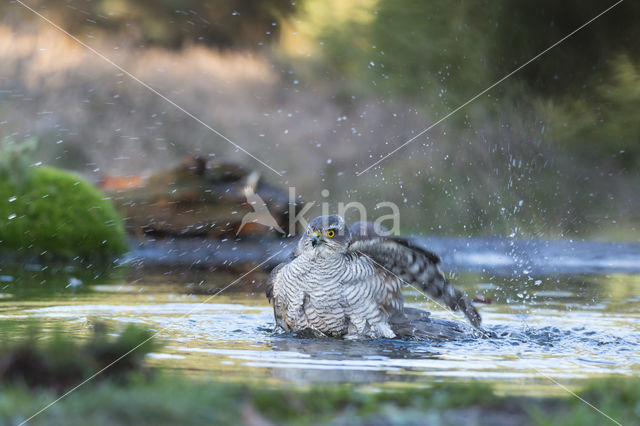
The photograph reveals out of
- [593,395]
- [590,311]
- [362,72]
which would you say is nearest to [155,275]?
[590,311]

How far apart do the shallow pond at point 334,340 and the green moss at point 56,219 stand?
2075 millimetres

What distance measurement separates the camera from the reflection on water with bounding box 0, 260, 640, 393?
11.8 ft

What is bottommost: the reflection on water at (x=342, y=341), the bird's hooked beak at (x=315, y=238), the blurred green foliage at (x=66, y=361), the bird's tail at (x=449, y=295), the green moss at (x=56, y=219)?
the blurred green foliage at (x=66, y=361)

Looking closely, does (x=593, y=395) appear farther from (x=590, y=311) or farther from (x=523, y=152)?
(x=523, y=152)

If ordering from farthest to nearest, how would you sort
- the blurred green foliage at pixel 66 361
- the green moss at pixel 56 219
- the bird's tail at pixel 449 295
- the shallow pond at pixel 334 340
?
the green moss at pixel 56 219, the bird's tail at pixel 449 295, the shallow pond at pixel 334 340, the blurred green foliage at pixel 66 361

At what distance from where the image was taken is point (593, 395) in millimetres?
2926

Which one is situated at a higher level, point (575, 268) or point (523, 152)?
point (523, 152)

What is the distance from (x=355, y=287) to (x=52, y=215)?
261 inches

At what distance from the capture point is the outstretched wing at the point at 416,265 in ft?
16.1

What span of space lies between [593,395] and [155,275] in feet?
20.6

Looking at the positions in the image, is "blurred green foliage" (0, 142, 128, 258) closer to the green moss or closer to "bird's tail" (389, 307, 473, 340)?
the green moss

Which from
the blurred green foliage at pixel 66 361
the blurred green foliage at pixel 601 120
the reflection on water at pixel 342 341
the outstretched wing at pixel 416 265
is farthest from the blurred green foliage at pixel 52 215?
the blurred green foliage at pixel 601 120

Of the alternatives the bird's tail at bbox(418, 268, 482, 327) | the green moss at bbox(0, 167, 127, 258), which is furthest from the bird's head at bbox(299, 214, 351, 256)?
the green moss at bbox(0, 167, 127, 258)

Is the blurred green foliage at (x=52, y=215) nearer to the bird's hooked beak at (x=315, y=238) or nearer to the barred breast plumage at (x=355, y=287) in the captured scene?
the barred breast plumage at (x=355, y=287)
